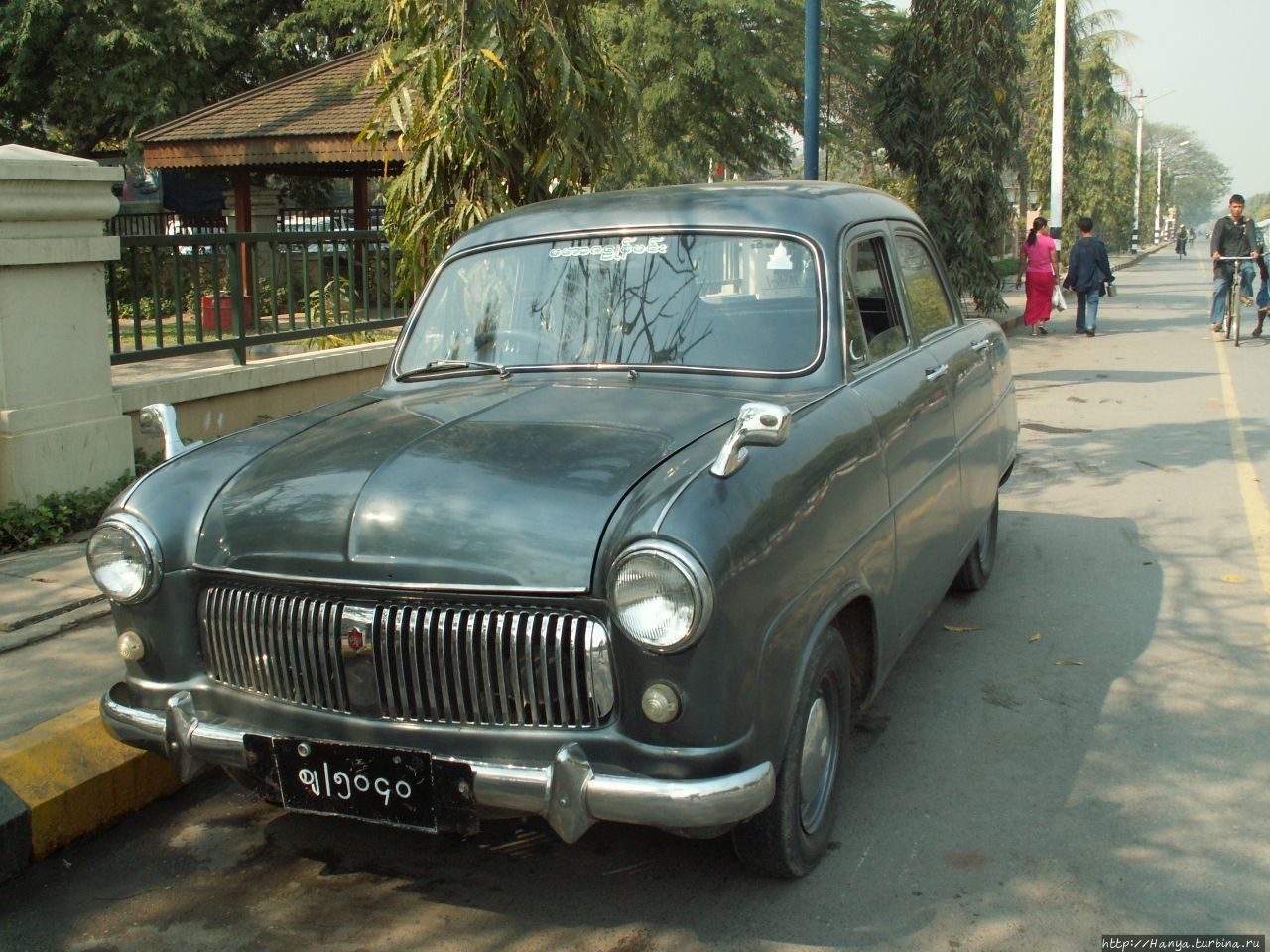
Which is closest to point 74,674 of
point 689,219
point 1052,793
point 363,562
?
point 363,562

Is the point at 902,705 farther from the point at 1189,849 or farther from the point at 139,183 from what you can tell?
the point at 139,183

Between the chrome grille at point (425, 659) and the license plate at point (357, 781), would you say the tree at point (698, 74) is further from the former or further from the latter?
the license plate at point (357, 781)

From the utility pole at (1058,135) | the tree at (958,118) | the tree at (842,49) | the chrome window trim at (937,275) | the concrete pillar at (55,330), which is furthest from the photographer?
the utility pole at (1058,135)

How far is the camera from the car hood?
9.88ft

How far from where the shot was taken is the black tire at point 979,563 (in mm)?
5930

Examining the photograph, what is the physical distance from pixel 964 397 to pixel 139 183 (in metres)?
27.5

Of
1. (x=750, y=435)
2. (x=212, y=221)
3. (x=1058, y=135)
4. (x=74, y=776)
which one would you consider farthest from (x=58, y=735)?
(x=1058, y=135)

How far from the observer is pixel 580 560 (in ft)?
9.66

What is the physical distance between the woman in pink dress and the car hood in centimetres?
1674

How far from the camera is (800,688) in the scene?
3213mm

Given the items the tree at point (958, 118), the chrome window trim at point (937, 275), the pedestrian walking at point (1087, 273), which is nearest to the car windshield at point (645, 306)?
the chrome window trim at point (937, 275)

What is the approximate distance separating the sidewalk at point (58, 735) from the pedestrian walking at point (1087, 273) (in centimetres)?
1677

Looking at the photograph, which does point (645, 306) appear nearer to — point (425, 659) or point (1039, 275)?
point (425, 659)

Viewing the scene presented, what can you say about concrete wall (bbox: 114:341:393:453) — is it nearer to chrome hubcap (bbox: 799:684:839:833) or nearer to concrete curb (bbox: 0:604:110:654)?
concrete curb (bbox: 0:604:110:654)
